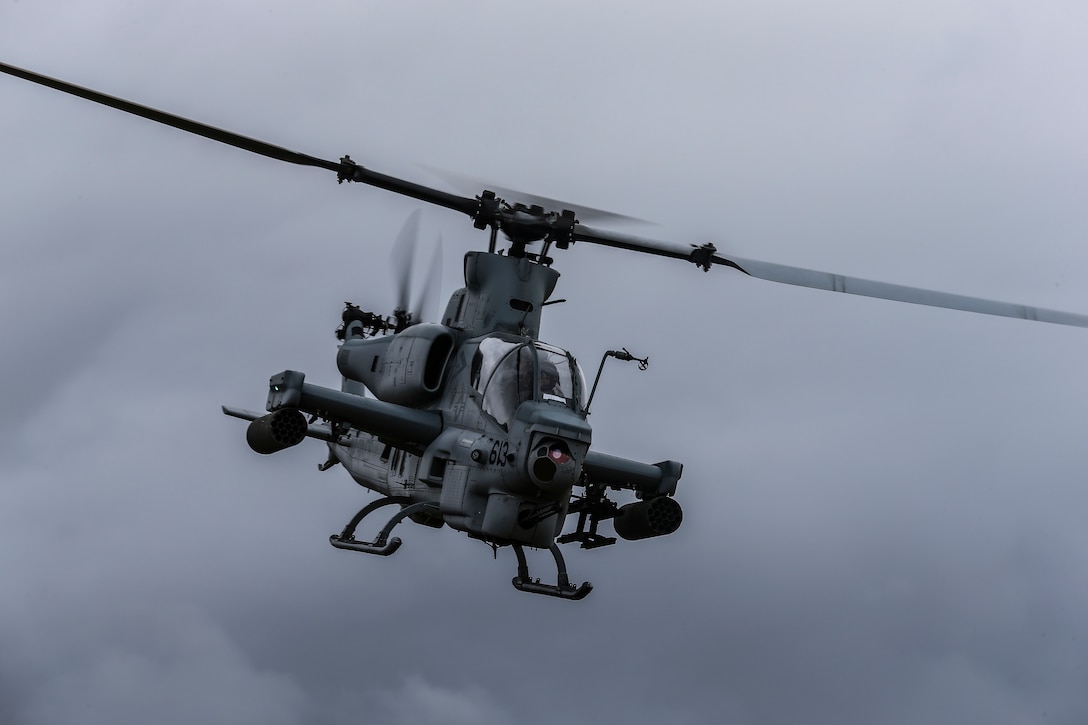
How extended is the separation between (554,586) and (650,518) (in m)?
2.72

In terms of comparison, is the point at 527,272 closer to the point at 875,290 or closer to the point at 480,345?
the point at 480,345

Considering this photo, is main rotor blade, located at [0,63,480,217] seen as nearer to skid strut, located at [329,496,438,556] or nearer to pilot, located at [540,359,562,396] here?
pilot, located at [540,359,562,396]

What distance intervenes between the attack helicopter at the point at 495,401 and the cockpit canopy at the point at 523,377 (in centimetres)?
2

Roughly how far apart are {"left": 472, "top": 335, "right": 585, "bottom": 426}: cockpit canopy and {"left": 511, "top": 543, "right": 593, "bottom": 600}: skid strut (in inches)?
96.3

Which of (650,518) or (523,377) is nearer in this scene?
(523,377)

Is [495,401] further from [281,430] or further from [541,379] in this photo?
[281,430]

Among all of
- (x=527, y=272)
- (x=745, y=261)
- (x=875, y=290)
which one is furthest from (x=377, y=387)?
(x=875, y=290)

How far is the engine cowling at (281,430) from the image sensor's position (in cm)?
2184

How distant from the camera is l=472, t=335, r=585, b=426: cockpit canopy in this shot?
21516mm

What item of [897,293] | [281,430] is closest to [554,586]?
[281,430]

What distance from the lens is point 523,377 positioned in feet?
71.0

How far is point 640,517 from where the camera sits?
23.9 meters

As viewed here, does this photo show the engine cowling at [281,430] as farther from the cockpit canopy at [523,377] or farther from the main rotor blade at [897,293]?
the main rotor blade at [897,293]

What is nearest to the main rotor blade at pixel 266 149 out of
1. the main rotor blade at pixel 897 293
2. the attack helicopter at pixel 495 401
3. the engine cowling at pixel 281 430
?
the attack helicopter at pixel 495 401
